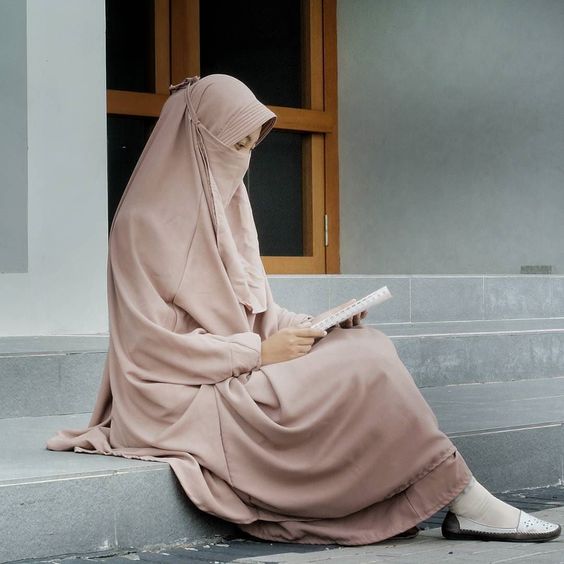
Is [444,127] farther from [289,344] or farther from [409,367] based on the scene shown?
[289,344]

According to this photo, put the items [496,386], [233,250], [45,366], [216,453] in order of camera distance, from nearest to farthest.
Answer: [216,453] → [233,250] → [45,366] → [496,386]

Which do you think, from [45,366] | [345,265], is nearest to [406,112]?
[345,265]

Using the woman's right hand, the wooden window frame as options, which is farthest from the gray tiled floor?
the wooden window frame

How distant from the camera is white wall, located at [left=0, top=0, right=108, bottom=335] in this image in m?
5.68

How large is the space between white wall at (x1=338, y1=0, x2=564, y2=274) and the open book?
5644mm

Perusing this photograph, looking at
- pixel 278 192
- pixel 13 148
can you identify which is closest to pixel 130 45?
pixel 278 192

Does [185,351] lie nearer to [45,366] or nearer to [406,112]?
[45,366]

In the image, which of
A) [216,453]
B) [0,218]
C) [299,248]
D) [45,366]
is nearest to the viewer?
[216,453]

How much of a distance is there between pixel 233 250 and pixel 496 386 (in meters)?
3.11

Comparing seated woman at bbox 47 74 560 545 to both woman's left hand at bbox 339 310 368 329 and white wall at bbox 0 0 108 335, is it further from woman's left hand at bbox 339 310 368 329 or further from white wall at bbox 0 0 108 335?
white wall at bbox 0 0 108 335

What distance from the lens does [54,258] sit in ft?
18.8

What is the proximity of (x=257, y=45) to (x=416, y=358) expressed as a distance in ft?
11.3

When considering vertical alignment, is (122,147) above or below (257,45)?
below

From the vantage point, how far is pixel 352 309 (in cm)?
369
